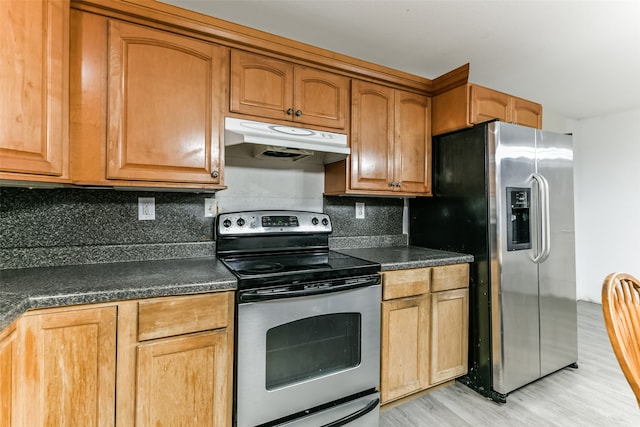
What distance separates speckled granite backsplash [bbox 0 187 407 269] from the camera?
1574 millimetres

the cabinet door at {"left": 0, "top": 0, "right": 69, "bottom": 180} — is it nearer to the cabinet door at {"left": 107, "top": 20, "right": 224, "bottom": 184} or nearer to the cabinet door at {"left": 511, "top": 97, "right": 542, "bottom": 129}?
the cabinet door at {"left": 107, "top": 20, "right": 224, "bottom": 184}

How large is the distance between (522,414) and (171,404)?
2.03m

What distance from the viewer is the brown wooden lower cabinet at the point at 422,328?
1.92m

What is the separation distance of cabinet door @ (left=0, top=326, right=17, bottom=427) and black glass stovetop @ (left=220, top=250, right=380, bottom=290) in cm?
78

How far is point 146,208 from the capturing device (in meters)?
1.86

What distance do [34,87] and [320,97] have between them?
1.42 m

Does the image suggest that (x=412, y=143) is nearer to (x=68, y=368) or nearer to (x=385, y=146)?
(x=385, y=146)

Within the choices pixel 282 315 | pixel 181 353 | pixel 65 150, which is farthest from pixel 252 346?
pixel 65 150

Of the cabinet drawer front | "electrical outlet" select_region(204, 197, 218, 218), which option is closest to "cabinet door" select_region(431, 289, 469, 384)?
the cabinet drawer front

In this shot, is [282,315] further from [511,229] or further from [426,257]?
[511,229]

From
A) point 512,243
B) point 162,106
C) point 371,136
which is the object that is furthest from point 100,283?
point 512,243

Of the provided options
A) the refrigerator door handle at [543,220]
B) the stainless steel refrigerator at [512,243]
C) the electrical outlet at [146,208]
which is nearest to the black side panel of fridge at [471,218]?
the stainless steel refrigerator at [512,243]

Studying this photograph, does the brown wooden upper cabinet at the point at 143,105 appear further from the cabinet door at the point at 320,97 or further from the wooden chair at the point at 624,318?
the wooden chair at the point at 624,318

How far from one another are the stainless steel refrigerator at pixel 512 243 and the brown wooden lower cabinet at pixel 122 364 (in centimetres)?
170
